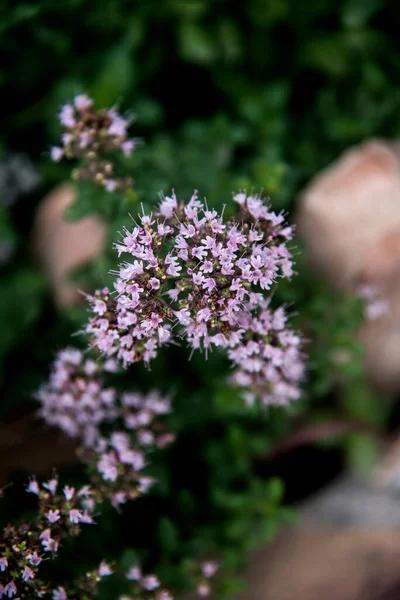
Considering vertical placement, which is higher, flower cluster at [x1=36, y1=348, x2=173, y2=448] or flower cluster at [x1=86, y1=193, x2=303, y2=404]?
flower cluster at [x1=36, y1=348, x2=173, y2=448]

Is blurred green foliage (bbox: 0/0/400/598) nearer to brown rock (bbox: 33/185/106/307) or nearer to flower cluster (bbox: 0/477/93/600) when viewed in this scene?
brown rock (bbox: 33/185/106/307)

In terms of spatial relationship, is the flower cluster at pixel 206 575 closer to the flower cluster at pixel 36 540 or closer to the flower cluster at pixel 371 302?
the flower cluster at pixel 36 540

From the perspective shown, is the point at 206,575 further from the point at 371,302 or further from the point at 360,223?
the point at 360,223

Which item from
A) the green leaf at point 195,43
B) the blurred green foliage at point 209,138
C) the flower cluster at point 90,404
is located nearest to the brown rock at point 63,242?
the blurred green foliage at point 209,138

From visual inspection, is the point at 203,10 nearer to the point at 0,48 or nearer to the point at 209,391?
the point at 0,48

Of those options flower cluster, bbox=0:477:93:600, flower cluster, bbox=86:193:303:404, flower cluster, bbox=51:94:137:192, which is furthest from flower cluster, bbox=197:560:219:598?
flower cluster, bbox=51:94:137:192

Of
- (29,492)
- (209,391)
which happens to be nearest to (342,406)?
(209,391)
